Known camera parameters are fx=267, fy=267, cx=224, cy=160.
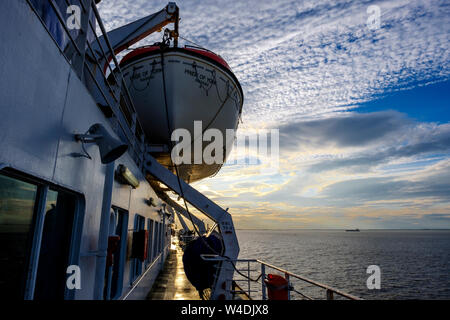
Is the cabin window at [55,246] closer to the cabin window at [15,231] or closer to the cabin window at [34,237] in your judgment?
the cabin window at [34,237]

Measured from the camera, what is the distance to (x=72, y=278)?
267cm

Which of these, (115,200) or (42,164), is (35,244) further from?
(115,200)

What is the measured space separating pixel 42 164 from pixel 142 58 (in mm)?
6558

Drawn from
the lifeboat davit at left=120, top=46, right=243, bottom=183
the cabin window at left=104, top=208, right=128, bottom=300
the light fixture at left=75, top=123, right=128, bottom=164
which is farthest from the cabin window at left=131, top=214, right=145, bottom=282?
the light fixture at left=75, top=123, right=128, bottom=164

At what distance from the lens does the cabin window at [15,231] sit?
5.72 ft

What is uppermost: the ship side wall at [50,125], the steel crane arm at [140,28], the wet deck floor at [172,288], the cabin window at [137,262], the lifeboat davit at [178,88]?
Answer: the steel crane arm at [140,28]

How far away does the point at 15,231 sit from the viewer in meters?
1.87

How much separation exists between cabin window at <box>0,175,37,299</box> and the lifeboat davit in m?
5.33

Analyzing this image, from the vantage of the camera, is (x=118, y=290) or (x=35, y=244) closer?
(x=35, y=244)

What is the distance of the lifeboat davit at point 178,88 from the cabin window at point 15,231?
5.33 metres

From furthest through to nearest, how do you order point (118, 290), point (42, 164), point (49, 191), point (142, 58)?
point (142, 58), point (118, 290), point (49, 191), point (42, 164)

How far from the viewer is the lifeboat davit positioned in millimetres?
7363

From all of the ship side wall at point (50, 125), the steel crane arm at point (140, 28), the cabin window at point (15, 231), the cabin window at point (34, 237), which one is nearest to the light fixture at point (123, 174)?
the ship side wall at point (50, 125)
